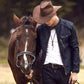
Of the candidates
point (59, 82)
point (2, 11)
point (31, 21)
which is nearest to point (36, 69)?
point (31, 21)

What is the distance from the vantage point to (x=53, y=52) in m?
4.75

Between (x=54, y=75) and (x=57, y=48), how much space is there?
1.20 ft

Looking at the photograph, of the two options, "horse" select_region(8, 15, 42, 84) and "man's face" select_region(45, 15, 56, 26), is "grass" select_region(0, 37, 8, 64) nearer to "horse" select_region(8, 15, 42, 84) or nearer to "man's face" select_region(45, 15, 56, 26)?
"horse" select_region(8, 15, 42, 84)

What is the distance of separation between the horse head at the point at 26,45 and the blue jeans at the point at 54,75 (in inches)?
12.8

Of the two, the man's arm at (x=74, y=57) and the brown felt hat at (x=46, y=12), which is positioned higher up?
the brown felt hat at (x=46, y=12)

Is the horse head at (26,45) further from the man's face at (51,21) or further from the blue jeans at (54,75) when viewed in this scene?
the man's face at (51,21)

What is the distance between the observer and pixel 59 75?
477 centimetres

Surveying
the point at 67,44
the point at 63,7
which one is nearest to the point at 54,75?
the point at 67,44

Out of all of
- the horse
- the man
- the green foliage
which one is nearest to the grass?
the green foliage

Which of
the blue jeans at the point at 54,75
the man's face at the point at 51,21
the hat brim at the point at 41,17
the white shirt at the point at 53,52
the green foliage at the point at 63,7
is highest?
the green foliage at the point at 63,7

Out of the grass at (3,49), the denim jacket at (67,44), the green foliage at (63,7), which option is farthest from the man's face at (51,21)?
the grass at (3,49)

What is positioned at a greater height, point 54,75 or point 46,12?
point 46,12

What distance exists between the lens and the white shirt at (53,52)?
186 inches

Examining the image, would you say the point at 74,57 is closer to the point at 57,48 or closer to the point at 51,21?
the point at 57,48
